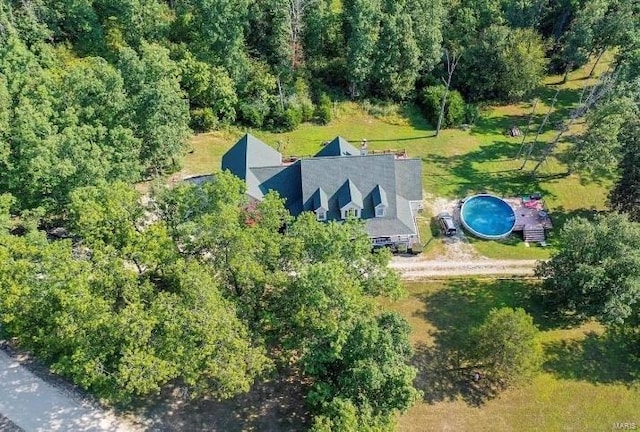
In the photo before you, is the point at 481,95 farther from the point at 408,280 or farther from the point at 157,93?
the point at 157,93

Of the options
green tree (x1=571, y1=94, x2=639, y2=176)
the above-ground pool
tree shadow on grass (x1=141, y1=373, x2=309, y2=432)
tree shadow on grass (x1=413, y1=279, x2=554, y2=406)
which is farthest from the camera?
green tree (x1=571, y1=94, x2=639, y2=176)

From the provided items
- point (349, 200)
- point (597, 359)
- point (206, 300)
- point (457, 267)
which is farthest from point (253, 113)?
point (597, 359)

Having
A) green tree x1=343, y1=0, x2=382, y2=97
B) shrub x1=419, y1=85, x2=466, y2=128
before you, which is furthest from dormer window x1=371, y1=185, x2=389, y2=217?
shrub x1=419, y1=85, x2=466, y2=128

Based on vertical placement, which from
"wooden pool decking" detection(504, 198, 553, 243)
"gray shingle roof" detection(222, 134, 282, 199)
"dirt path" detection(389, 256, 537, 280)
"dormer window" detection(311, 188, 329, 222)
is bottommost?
"dirt path" detection(389, 256, 537, 280)

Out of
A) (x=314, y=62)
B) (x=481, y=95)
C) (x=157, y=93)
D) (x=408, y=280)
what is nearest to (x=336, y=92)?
(x=314, y=62)

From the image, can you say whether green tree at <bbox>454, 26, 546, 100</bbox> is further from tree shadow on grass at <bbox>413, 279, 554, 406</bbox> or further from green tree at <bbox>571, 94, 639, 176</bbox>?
tree shadow on grass at <bbox>413, 279, 554, 406</bbox>

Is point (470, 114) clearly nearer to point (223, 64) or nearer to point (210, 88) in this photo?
point (223, 64)
